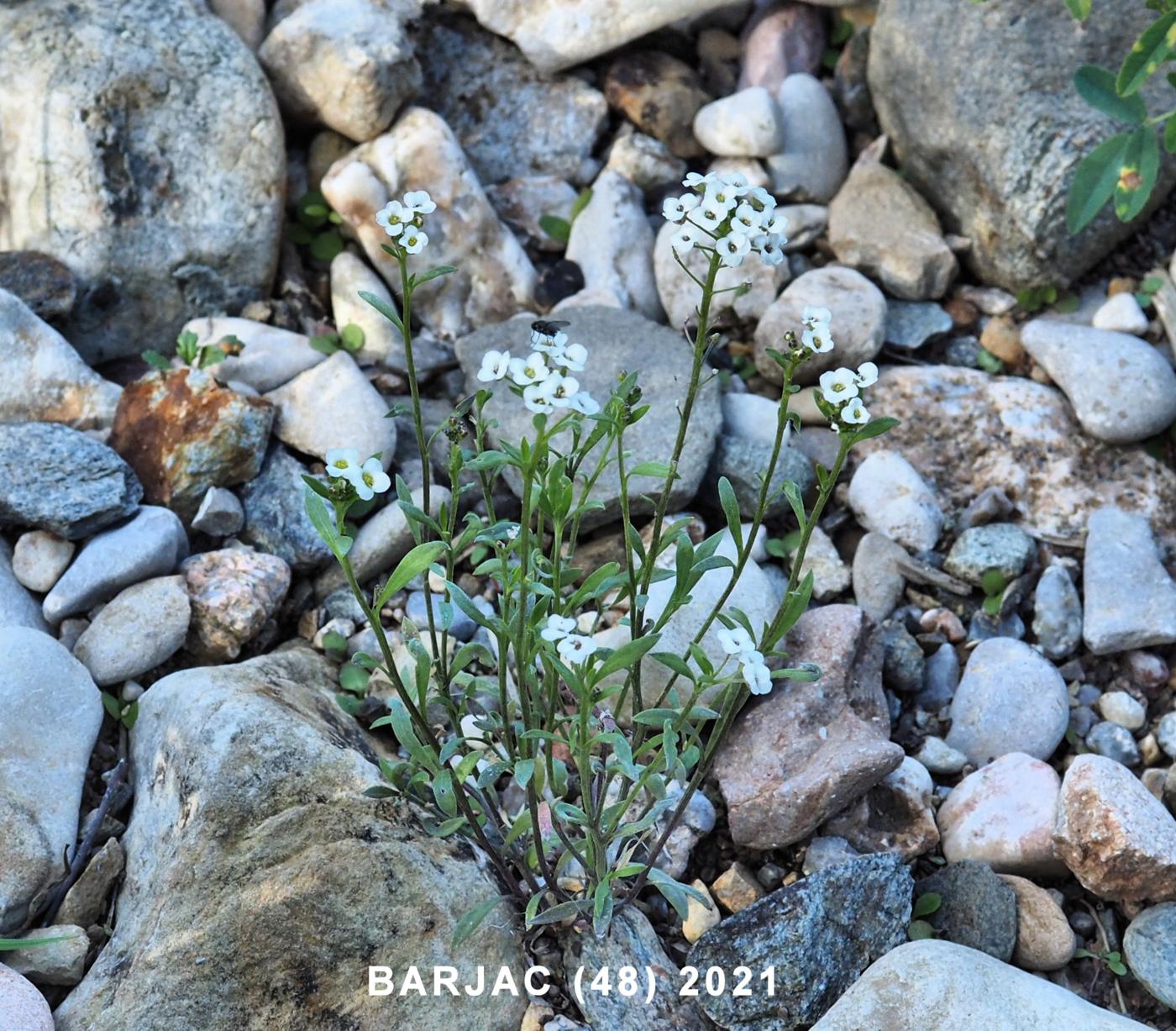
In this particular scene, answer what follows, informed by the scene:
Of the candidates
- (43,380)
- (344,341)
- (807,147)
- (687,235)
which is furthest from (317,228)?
(687,235)

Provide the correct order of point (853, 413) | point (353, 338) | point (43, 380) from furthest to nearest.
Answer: point (353, 338), point (43, 380), point (853, 413)

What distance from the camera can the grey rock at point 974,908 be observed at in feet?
9.83

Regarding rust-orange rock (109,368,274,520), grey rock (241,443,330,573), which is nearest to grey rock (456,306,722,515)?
grey rock (241,443,330,573)

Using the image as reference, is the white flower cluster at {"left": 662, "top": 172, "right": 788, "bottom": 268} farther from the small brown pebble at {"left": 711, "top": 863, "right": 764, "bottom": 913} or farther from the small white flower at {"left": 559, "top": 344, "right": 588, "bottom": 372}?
the small brown pebble at {"left": 711, "top": 863, "right": 764, "bottom": 913}

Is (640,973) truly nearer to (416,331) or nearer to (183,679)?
(183,679)

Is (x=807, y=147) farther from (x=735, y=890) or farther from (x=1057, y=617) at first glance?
(x=735, y=890)

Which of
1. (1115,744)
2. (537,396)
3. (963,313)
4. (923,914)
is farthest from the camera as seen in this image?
(963,313)

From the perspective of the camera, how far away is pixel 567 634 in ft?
7.14

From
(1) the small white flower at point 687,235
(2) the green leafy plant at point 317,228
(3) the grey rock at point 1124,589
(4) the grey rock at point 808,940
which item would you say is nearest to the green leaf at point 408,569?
(1) the small white flower at point 687,235

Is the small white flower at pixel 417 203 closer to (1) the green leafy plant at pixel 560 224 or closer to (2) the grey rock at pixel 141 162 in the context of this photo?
(2) the grey rock at pixel 141 162

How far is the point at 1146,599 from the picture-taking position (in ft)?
12.1

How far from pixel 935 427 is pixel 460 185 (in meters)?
1.86

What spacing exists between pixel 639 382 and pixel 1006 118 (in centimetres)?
162

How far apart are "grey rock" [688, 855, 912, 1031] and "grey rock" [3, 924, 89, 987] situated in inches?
54.3
